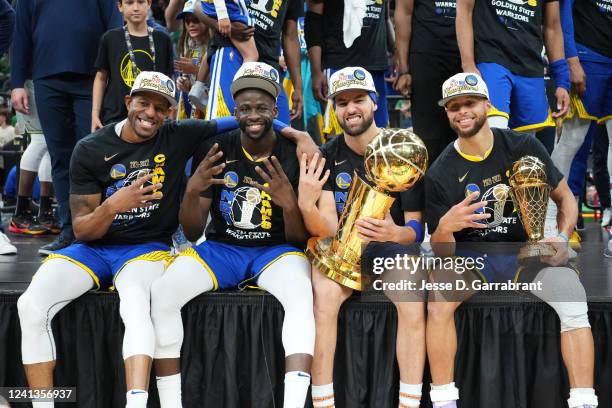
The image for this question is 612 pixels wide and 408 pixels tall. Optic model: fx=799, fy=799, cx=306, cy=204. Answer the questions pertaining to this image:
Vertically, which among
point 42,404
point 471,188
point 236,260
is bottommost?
point 42,404

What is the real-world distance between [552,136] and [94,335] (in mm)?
2699

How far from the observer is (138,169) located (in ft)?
12.1

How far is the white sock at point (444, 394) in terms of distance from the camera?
3242 mm

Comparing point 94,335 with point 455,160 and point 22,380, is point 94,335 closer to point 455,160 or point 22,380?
point 22,380

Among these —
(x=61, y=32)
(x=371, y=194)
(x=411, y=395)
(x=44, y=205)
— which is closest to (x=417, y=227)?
(x=371, y=194)

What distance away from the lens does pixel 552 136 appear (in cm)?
452

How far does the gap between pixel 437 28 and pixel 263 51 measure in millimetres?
999

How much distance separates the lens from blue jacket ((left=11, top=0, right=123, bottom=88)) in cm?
479

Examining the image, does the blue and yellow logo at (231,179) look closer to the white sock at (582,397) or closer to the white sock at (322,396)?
the white sock at (322,396)

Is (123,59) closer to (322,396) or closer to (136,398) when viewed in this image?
(136,398)

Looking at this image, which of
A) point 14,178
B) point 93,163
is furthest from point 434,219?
point 14,178

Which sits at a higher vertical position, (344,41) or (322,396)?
(344,41)

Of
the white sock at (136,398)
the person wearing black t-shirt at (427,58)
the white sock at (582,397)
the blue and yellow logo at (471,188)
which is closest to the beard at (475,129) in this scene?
the blue and yellow logo at (471,188)

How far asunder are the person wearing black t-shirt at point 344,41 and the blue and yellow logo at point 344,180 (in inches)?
49.4
